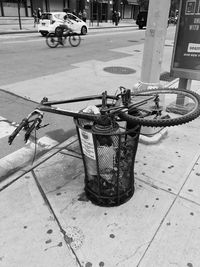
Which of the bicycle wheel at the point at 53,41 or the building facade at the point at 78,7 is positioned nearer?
the bicycle wheel at the point at 53,41

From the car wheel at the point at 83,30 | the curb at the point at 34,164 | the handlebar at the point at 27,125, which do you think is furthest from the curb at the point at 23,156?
the car wheel at the point at 83,30

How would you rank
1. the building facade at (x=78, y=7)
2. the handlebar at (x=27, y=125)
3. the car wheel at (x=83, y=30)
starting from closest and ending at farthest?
the handlebar at (x=27, y=125)
the car wheel at (x=83, y=30)
the building facade at (x=78, y=7)

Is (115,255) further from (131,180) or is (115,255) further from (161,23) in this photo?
(161,23)

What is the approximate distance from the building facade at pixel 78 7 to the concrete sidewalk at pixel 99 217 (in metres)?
21.7

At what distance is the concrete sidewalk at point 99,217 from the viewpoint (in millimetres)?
2008

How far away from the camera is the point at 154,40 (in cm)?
325

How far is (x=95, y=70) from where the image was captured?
821 cm

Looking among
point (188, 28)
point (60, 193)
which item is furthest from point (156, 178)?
point (188, 28)

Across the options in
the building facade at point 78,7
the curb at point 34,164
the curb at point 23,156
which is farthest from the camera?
the building facade at point 78,7

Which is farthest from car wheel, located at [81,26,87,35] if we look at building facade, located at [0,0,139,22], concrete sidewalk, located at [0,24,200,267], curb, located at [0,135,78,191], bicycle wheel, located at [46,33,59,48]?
concrete sidewalk, located at [0,24,200,267]

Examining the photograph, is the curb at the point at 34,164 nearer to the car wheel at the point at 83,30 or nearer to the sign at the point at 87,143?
the sign at the point at 87,143

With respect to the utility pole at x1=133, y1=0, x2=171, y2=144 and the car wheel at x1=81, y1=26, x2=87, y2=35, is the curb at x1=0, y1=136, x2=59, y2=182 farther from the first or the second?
the car wheel at x1=81, y1=26, x2=87, y2=35

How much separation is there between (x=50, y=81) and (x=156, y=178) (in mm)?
4780

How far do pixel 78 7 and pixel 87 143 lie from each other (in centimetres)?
3482
